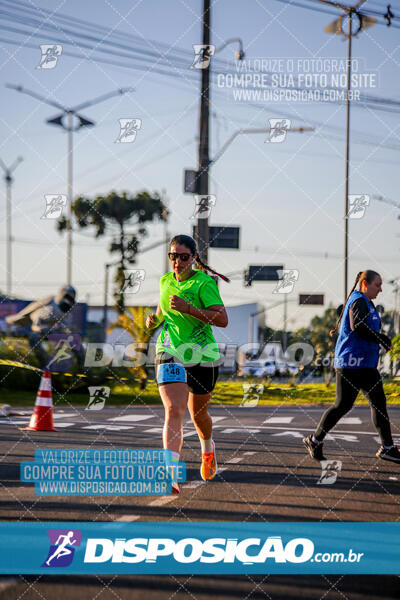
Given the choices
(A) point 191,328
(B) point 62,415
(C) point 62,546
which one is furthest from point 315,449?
(B) point 62,415

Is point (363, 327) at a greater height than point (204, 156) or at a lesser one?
lesser

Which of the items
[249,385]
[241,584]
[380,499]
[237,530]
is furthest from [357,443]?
[249,385]

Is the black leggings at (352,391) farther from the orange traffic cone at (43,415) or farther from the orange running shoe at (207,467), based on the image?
the orange traffic cone at (43,415)

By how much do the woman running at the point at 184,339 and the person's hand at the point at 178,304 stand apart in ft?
0.15

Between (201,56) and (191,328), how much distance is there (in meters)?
12.5

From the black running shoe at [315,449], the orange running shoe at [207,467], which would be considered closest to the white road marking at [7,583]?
the orange running shoe at [207,467]

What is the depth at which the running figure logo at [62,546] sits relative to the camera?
13.9 ft

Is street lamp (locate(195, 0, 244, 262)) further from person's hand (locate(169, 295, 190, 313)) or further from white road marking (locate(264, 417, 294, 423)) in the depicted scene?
person's hand (locate(169, 295, 190, 313))

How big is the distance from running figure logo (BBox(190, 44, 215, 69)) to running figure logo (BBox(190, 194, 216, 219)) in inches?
116

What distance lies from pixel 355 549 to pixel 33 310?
1617 centimetres

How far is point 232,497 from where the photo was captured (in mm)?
6094

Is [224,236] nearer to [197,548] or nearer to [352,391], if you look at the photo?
[352,391]

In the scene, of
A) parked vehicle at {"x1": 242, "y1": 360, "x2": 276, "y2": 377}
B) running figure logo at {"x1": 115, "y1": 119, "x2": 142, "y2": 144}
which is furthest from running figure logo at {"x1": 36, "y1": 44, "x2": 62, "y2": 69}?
parked vehicle at {"x1": 242, "y1": 360, "x2": 276, "y2": 377}

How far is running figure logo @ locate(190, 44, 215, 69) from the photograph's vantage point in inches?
688
